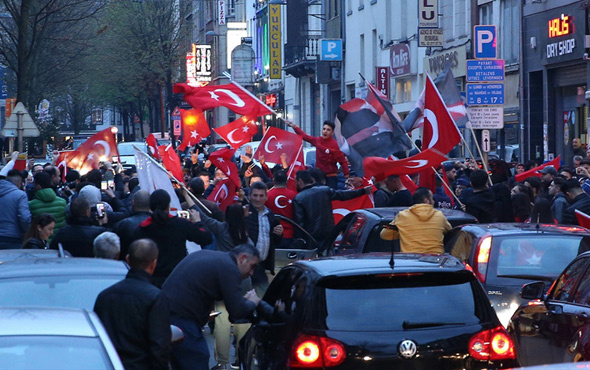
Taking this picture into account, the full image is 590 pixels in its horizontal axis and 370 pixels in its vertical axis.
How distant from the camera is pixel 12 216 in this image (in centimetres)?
1351

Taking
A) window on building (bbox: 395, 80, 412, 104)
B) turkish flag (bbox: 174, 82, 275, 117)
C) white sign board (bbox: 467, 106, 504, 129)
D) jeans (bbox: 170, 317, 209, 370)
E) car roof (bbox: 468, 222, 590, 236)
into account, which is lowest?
jeans (bbox: 170, 317, 209, 370)

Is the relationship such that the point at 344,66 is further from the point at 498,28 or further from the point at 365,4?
the point at 498,28

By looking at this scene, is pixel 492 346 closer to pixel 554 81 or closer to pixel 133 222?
pixel 133 222

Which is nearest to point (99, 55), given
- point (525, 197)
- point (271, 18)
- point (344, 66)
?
point (271, 18)

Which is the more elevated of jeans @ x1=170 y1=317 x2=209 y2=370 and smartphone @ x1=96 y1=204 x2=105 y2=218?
smartphone @ x1=96 y1=204 x2=105 y2=218

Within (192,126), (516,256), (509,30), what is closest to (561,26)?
(509,30)

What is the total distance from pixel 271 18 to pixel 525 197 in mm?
47486

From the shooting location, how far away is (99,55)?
231 feet

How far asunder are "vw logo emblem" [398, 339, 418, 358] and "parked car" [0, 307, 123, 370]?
2.10 metres

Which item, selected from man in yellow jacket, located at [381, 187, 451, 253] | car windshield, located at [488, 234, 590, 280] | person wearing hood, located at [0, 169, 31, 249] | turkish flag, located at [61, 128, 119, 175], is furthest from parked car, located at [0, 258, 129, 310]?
turkish flag, located at [61, 128, 119, 175]

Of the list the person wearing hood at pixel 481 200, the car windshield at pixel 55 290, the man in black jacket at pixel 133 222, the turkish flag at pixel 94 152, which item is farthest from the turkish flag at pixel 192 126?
the car windshield at pixel 55 290

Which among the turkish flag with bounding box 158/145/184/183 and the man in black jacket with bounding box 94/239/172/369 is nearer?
the man in black jacket with bounding box 94/239/172/369

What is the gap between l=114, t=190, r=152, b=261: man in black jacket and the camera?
10.1 meters

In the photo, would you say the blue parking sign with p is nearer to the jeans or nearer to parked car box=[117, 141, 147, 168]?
parked car box=[117, 141, 147, 168]
